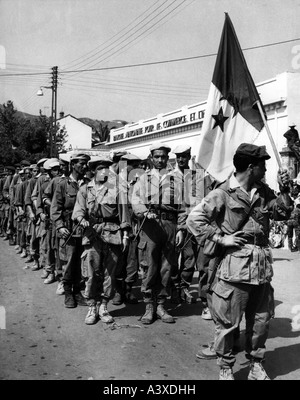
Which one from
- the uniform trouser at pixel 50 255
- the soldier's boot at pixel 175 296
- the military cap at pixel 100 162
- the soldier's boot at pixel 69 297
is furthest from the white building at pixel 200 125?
the uniform trouser at pixel 50 255

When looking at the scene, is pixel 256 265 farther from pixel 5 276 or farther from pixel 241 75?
pixel 5 276

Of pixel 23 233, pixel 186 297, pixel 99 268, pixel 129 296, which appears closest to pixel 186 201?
pixel 99 268

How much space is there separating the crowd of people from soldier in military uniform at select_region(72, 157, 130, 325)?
1cm

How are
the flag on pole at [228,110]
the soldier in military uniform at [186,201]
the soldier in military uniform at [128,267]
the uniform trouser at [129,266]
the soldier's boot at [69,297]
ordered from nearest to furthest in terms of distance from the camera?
the flag on pole at [228,110]
the soldier in military uniform at [186,201]
the soldier's boot at [69,297]
the soldier in military uniform at [128,267]
the uniform trouser at [129,266]

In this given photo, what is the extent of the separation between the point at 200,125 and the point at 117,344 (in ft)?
74.8

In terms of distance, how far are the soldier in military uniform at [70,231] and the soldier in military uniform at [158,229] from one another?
1.18 m

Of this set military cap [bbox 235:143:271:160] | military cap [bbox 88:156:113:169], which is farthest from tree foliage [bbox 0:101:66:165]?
military cap [bbox 235:143:271:160]

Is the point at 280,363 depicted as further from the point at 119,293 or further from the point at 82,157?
the point at 82,157

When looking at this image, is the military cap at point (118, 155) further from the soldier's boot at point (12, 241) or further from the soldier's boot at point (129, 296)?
the soldier's boot at point (12, 241)

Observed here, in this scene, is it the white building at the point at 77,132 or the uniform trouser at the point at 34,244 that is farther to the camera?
the white building at the point at 77,132

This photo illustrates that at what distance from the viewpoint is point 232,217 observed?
4.00 meters

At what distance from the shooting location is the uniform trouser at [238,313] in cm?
394
